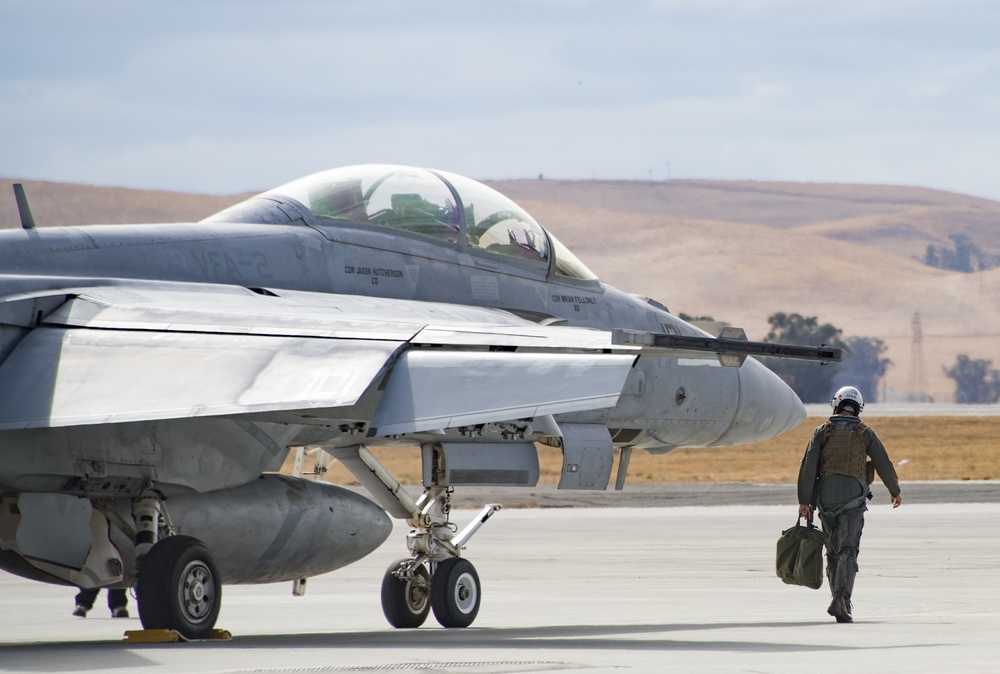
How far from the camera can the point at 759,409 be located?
1527 centimetres

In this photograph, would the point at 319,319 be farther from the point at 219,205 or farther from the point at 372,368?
the point at 219,205

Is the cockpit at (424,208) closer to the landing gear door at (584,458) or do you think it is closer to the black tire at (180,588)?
the landing gear door at (584,458)

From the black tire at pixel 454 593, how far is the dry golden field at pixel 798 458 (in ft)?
106

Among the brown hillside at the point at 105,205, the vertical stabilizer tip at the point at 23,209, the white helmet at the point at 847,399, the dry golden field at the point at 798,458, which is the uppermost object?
the brown hillside at the point at 105,205

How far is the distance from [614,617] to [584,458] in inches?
75.1

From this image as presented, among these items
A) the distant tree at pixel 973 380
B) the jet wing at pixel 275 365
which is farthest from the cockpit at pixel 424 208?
the distant tree at pixel 973 380

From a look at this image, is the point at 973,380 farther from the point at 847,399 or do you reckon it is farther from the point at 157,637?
the point at 157,637

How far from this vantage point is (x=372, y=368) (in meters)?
8.80

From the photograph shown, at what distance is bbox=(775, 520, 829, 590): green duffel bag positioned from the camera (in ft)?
43.8

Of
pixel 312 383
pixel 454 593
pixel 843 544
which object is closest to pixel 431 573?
pixel 454 593

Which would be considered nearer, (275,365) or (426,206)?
(275,365)

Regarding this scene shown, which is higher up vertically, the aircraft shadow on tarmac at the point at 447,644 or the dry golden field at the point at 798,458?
the dry golden field at the point at 798,458

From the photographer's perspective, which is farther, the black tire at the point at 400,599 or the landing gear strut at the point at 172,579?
the black tire at the point at 400,599

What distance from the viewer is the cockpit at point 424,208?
542 inches
